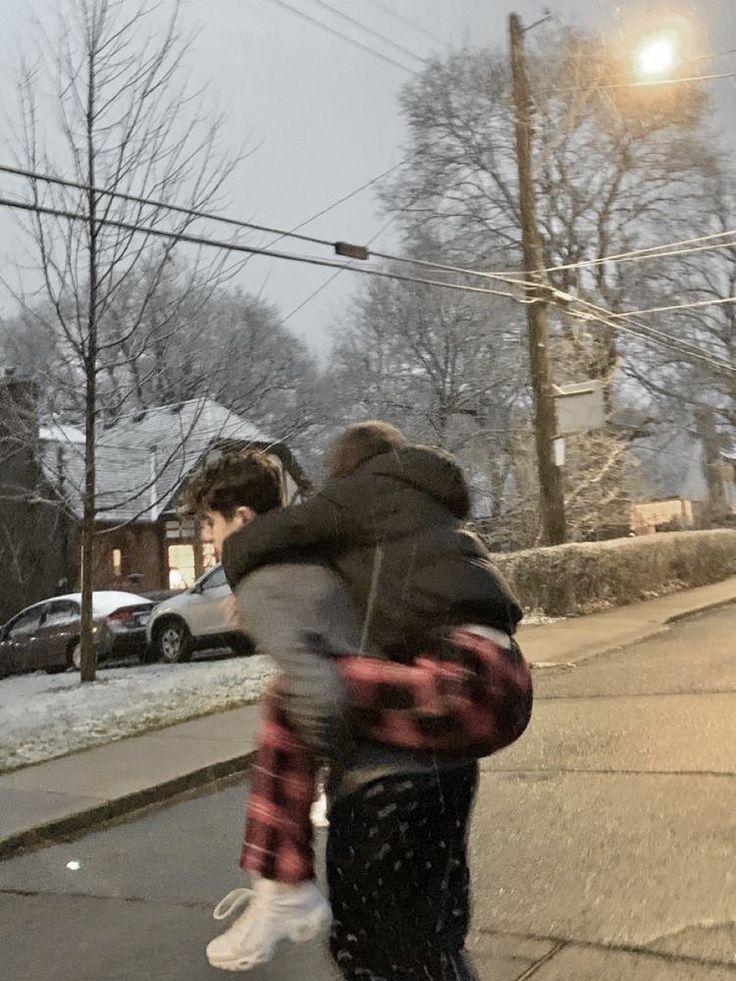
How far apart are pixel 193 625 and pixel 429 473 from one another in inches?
538

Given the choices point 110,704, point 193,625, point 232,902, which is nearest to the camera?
point 232,902

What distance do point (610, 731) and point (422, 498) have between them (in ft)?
20.5

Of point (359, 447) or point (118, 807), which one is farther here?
point (118, 807)

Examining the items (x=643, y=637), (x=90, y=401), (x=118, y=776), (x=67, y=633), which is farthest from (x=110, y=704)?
(x=643, y=637)

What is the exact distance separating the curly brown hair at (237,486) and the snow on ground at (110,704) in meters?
6.21

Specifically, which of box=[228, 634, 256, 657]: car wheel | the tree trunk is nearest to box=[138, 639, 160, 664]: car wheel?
box=[228, 634, 256, 657]: car wheel

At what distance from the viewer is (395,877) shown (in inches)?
94.0

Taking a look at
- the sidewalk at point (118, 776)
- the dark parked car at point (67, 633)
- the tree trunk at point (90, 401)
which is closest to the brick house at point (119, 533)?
the dark parked car at point (67, 633)

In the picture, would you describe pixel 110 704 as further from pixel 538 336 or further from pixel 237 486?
pixel 538 336

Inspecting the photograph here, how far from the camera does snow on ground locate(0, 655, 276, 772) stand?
8992 millimetres

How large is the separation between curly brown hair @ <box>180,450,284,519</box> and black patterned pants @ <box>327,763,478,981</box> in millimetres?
744

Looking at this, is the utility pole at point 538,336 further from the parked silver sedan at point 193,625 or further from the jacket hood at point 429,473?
the jacket hood at point 429,473

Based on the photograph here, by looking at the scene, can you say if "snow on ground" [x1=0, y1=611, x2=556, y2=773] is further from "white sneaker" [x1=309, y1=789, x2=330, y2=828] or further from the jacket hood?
the jacket hood

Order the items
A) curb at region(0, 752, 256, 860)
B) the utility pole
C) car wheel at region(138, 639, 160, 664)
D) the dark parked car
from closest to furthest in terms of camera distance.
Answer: curb at region(0, 752, 256, 860) → car wheel at region(138, 639, 160, 664) → the dark parked car → the utility pole
